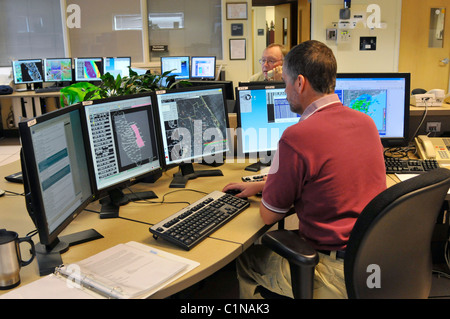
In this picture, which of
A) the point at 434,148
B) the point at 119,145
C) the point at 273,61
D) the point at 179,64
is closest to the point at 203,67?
the point at 179,64

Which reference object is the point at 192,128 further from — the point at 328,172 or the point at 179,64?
the point at 179,64

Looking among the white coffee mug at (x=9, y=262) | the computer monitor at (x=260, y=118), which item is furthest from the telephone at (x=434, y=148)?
the white coffee mug at (x=9, y=262)

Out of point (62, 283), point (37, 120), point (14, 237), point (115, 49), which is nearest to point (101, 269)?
point (62, 283)

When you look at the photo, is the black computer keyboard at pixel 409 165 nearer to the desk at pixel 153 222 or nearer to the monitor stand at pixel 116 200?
the desk at pixel 153 222

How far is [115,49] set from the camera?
7527 mm

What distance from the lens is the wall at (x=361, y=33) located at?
6602 mm

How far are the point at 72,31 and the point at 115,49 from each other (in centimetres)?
78

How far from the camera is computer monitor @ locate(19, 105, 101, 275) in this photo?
116 cm

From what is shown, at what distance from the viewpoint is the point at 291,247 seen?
4.48 ft

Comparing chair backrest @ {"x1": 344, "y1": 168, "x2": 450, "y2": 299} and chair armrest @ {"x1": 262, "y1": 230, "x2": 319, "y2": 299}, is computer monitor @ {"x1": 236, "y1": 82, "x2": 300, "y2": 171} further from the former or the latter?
chair backrest @ {"x1": 344, "y1": 168, "x2": 450, "y2": 299}

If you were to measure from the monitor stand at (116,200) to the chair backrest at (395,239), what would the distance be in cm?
93

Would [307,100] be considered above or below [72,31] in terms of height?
below

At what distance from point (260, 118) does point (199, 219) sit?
923mm

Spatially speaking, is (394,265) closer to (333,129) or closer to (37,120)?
(333,129)
